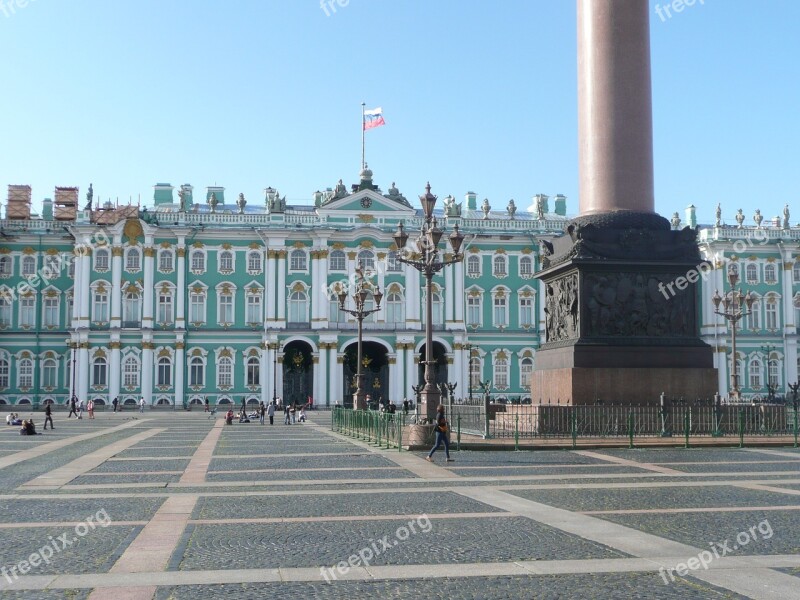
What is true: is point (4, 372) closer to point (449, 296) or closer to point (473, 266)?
point (449, 296)

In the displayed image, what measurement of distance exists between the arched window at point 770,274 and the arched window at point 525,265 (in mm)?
18582

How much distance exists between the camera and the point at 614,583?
29.9 ft

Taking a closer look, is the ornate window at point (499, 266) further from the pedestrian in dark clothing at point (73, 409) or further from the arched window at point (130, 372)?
the pedestrian in dark clothing at point (73, 409)

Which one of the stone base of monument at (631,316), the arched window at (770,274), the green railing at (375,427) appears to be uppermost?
the arched window at (770,274)

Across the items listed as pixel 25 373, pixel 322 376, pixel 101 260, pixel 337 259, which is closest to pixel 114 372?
pixel 25 373

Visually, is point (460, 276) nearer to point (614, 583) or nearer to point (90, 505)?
point (90, 505)

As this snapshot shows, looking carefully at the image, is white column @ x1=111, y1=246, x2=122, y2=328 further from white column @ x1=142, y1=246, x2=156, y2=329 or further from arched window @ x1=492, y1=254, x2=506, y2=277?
arched window @ x1=492, y1=254, x2=506, y2=277

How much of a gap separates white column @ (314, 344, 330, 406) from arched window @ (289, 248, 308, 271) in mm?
6054

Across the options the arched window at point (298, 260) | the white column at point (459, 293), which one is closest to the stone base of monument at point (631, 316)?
the white column at point (459, 293)

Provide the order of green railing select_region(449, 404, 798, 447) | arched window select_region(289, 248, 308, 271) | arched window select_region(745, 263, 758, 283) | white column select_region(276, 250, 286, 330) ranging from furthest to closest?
arched window select_region(745, 263, 758, 283) → arched window select_region(289, 248, 308, 271) → white column select_region(276, 250, 286, 330) → green railing select_region(449, 404, 798, 447)

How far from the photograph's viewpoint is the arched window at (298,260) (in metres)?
74.8

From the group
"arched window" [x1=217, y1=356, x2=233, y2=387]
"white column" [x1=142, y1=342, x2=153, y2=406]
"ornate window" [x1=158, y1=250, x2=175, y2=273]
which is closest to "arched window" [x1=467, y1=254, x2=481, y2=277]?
"arched window" [x1=217, y1=356, x2=233, y2=387]

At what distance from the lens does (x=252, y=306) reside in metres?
74.6

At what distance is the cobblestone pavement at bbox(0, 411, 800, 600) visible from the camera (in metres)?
9.16
